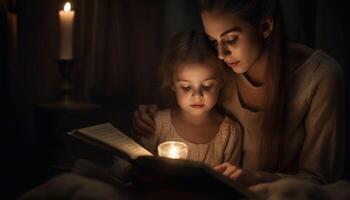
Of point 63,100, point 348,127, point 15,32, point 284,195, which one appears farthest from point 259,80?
point 15,32

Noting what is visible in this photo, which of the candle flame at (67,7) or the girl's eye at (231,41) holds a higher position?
the candle flame at (67,7)

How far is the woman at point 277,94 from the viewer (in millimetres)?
1473

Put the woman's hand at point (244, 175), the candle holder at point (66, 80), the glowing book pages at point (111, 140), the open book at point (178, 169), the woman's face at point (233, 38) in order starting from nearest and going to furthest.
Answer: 1. the open book at point (178, 169)
2. the glowing book pages at point (111, 140)
3. the woman's hand at point (244, 175)
4. the woman's face at point (233, 38)
5. the candle holder at point (66, 80)

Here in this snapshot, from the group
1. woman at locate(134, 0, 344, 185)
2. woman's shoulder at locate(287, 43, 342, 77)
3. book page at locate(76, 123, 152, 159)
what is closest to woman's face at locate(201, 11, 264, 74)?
woman at locate(134, 0, 344, 185)

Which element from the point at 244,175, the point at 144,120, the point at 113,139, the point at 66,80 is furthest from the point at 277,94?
the point at 66,80

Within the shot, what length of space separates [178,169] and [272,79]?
1.81 feet

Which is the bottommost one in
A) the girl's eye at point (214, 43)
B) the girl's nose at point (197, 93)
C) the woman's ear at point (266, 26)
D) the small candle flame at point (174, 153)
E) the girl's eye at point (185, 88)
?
the small candle flame at point (174, 153)

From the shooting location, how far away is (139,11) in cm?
169

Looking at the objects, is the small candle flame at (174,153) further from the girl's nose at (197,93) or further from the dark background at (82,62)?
the dark background at (82,62)

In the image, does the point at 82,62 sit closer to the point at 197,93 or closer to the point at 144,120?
the point at 144,120

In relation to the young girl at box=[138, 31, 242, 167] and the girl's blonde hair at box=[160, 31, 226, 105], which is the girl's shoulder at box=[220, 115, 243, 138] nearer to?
the young girl at box=[138, 31, 242, 167]

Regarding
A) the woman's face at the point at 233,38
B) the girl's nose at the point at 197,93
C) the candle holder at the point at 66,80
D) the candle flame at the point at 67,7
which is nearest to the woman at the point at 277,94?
the woman's face at the point at 233,38

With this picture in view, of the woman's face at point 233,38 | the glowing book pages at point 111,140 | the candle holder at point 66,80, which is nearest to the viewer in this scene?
the glowing book pages at point 111,140

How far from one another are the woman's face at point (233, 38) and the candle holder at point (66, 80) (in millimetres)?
476
